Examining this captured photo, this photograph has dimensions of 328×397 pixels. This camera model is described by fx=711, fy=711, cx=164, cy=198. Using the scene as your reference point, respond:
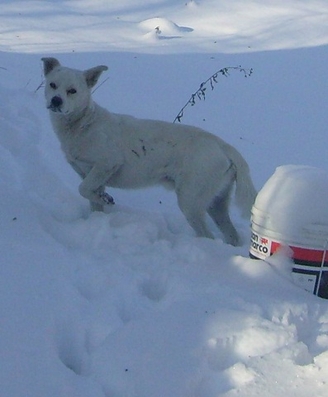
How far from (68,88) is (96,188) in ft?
1.91

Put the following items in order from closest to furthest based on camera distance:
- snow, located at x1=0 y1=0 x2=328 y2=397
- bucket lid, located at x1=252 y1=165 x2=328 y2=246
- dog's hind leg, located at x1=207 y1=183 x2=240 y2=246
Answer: snow, located at x1=0 y1=0 x2=328 y2=397 < bucket lid, located at x1=252 y1=165 x2=328 y2=246 < dog's hind leg, located at x1=207 y1=183 x2=240 y2=246

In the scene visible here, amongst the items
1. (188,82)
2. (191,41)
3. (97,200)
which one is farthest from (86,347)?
(191,41)

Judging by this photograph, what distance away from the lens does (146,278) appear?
3.07 metres

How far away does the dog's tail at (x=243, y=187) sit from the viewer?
13.3 feet

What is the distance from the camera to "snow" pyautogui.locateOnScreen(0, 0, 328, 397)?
92.9 inches

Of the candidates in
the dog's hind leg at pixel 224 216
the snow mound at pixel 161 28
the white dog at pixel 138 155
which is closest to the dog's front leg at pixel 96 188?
the white dog at pixel 138 155

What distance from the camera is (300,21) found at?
9.38 m

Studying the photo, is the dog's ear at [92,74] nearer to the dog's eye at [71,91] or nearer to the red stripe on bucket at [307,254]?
the dog's eye at [71,91]

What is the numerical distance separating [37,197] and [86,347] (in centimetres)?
165

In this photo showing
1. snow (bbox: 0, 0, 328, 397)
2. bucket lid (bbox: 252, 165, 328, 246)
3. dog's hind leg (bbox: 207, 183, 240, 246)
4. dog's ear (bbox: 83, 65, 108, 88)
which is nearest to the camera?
snow (bbox: 0, 0, 328, 397)

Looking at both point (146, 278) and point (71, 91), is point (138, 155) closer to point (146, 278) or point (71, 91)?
point (71, 91)

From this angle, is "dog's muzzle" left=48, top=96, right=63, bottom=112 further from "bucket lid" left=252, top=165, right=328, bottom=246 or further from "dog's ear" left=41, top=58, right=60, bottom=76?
"bucket lid" left=252, top=165, right=328, bottom=246

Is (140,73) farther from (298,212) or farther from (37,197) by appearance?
(298,212)

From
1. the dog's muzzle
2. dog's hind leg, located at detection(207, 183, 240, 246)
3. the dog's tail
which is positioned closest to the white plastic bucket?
the dog's tail
